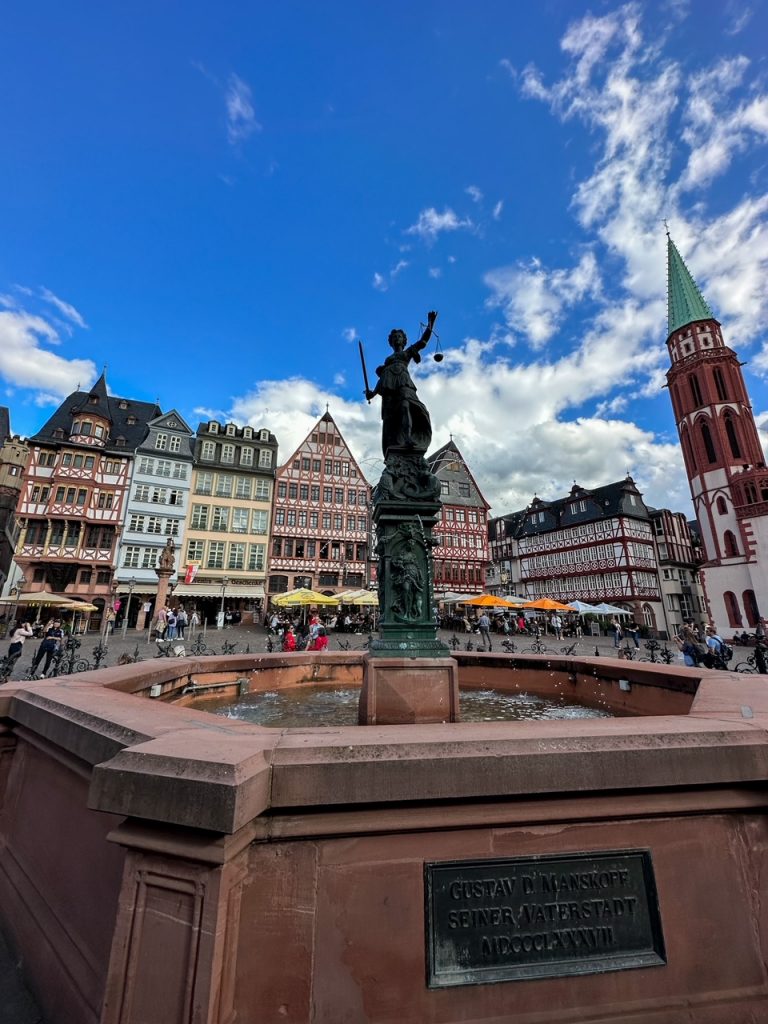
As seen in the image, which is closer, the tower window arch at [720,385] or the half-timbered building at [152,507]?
the half-timbered building at [152,507]

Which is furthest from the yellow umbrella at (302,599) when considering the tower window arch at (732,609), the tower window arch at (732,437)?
the tower window arch at (732,437)

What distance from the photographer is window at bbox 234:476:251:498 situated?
4175 centimetres

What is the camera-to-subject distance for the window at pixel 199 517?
39719mm

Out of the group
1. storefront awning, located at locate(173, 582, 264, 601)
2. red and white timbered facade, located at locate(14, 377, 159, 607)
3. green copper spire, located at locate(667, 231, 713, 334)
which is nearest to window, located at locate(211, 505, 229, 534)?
storefront awning, located at locate(173, 582, 264, 601)

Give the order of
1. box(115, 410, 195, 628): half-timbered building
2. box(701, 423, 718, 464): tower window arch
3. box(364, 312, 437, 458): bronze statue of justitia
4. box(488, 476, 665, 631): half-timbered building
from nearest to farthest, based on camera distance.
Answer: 1. box(364, 312, 437, 458): bronze statue of justitia
2. box(115, 410, 195, 628): half-timbered building
3. box(701, 423, 718, 464): tower window arch
4. box(488, 476, 665, 631): half-timbered building

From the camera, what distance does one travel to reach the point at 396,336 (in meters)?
6.69

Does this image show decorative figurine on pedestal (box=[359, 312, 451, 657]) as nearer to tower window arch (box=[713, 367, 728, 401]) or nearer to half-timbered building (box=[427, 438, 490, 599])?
half-timbered building (box=[427, 438, 490, 599])

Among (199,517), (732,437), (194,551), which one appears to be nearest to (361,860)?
(194,551)

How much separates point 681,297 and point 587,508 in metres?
24.9

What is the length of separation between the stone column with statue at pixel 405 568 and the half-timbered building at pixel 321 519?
1357 inches

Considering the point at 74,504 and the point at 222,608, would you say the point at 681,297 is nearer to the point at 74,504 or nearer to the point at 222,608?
the point at 222,608

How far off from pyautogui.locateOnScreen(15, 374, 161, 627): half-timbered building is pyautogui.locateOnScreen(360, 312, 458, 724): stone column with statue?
3506 cm

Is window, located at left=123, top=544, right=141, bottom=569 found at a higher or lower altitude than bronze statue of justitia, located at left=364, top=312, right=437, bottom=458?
higher

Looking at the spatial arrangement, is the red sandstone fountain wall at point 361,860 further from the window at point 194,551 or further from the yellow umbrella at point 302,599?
the window at point 194,551
